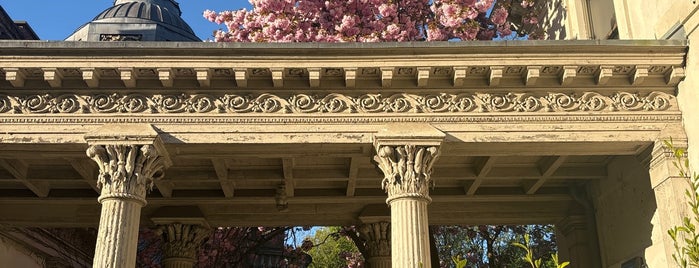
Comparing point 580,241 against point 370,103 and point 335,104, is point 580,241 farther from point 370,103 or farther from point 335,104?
point 335,104

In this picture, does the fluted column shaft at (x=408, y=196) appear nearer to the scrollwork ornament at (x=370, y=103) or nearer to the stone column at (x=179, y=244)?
the scrollwork ornament at (x=370, y=103)

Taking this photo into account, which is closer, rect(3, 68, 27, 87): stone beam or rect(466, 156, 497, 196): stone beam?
rect(3, 68, 27, 87): stone beam

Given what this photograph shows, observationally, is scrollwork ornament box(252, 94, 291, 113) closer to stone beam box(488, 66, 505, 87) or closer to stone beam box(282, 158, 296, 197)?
stone beam box(282, 158, 296, 197)

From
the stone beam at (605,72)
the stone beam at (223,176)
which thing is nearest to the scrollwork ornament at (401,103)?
the stone beam at (605,72)

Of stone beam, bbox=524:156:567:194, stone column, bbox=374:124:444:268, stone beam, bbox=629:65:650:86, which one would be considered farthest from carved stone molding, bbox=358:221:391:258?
stone beam, bbox=629:65:650:86

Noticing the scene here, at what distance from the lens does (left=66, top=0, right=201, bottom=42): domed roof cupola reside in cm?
3731

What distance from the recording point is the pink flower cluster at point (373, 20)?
1505 centimetres

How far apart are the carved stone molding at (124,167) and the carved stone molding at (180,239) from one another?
4.07 m

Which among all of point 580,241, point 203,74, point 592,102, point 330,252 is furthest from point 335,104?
point 330,252

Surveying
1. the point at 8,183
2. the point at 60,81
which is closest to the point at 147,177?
the point at 60,81

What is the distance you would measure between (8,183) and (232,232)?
25.7ft

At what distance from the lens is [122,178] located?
8734 millimetres

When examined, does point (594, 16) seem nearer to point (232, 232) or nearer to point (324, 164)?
point (324, 164)

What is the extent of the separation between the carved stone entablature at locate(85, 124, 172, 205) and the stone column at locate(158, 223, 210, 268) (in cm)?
408
